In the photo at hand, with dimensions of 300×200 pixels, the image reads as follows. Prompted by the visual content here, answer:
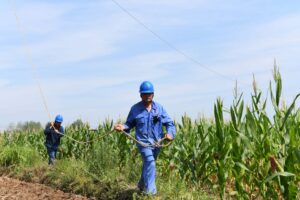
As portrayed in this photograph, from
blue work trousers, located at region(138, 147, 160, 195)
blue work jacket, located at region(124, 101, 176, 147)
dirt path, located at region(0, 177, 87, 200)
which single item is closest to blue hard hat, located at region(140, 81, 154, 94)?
blue work jacket, located at region(124, 101, 176, 147)

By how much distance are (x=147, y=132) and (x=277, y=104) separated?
221 cm

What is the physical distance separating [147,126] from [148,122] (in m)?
0.08

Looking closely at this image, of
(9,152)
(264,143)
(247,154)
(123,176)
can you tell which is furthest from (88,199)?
(9,152)

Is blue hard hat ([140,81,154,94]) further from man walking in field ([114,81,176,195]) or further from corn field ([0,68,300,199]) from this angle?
corn field ([0,68,300,199])

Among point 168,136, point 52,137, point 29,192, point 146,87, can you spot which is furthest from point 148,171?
point 52,137

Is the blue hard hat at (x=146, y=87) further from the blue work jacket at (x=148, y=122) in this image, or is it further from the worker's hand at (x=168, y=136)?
the worker's hand at (x=168, y=136)

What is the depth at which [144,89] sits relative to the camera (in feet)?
23.7

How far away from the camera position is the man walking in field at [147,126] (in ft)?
23.4

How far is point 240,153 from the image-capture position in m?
6.82

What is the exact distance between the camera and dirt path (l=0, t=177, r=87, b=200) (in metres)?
8.45

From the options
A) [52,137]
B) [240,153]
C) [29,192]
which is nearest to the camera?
[240,153]

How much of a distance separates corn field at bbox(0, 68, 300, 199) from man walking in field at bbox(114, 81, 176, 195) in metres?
0.88

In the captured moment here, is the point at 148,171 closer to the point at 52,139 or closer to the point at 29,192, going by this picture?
the point at 29,192

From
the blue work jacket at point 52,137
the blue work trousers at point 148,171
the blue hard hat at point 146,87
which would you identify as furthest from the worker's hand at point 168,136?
the blue work jacket at point 52,137
